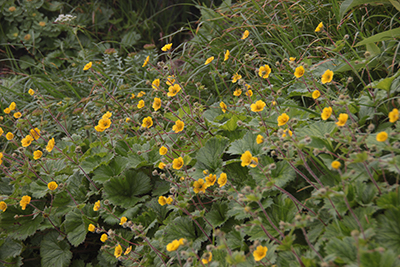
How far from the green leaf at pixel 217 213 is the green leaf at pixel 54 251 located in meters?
0.95

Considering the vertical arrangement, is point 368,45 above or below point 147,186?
above

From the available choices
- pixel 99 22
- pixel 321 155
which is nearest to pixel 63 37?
pixel 99 22

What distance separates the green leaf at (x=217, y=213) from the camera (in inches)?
62.1

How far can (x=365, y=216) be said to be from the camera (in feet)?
3.68

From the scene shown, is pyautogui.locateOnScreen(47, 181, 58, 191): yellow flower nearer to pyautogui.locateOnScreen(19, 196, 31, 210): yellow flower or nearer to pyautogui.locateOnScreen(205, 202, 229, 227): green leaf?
pyautogui.locateOnScreen(19, 196, 31, 210): yellow flower

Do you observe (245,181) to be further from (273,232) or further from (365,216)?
(365,216)

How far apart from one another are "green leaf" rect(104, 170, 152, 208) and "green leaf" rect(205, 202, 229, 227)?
1.66ft

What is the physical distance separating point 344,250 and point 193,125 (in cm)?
108

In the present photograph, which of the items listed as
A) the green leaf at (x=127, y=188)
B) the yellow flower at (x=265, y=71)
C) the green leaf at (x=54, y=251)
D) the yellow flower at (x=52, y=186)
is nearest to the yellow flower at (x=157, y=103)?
the green leaf at (x=127, y=188)

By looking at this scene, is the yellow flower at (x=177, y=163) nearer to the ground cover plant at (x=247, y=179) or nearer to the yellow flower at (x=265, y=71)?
the ground cover plant at (x=247, y=179)

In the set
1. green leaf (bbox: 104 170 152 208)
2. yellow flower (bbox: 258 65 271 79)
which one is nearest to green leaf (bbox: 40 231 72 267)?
green leaf (bbox: 104 170 152 208)

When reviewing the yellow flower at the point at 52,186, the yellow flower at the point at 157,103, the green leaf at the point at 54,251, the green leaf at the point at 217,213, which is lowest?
the green leaf at the point at 54,251

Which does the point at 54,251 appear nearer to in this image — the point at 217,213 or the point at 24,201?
the point at 24,201

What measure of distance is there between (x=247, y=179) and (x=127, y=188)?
2.52 feet
